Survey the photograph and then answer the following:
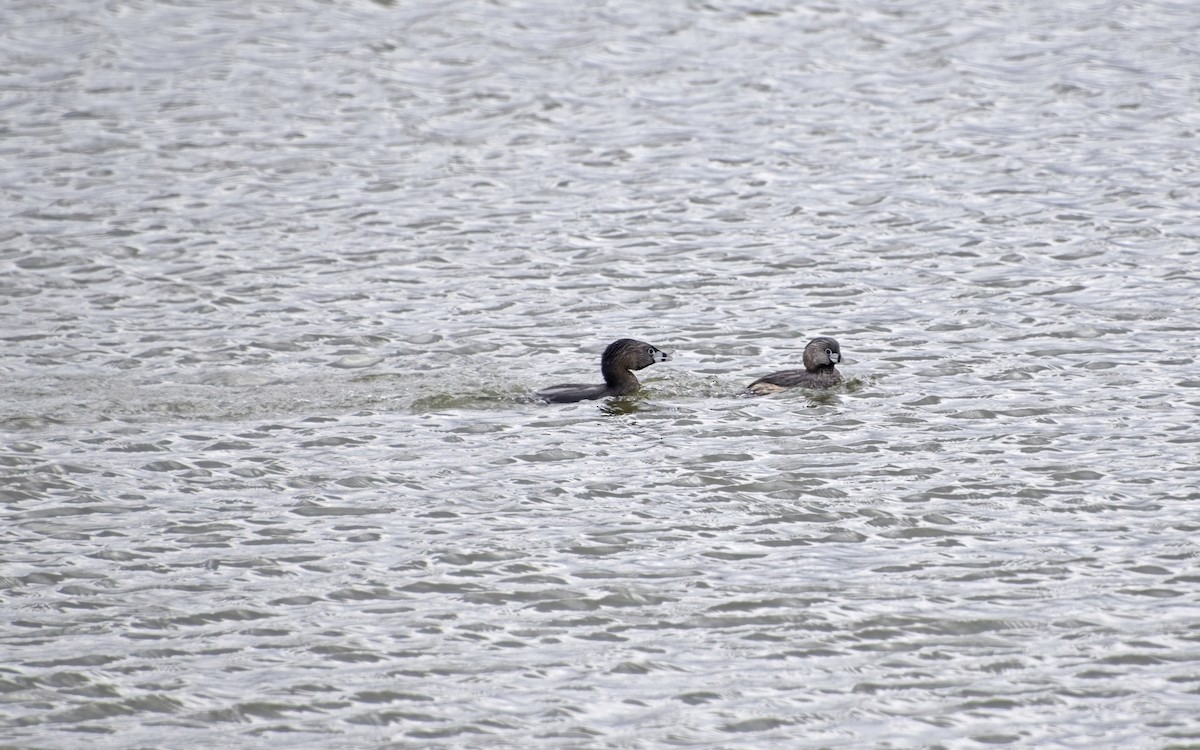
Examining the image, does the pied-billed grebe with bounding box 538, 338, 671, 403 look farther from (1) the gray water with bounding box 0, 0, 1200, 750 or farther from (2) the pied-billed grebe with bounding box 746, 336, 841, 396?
(2) the pied-billed grebe with bounding box 746, 336, 841, 396

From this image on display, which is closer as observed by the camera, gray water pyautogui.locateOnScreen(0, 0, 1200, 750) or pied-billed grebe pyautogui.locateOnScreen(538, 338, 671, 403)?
gray water pyautogui.locateOnScreen(0, 0, 1200, 750)

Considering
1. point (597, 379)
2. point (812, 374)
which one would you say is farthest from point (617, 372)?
point (812, 374)

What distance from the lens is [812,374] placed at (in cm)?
1578

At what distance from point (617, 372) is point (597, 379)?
582 mm

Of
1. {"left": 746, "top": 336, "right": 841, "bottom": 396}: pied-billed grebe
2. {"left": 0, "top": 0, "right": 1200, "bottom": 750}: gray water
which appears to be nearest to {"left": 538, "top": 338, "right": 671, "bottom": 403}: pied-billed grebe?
{"left": 0, "top": 0, "right": 1200, "bottom": 750}: gray water

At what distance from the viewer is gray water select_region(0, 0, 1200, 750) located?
1038 cm

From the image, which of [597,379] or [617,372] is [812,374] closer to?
[617,372]

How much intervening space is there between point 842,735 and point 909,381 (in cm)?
691

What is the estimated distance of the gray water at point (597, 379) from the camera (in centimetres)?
1038

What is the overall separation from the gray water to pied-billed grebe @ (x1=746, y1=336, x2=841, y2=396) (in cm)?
19

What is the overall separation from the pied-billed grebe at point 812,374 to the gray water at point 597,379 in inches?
7.3

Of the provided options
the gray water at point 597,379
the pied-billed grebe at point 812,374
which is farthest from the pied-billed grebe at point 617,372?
the pied-billed grebe at point 812,374

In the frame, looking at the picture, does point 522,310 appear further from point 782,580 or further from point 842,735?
point 842,735

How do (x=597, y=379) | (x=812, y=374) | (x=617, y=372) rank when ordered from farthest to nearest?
(x=597, y=379)
(x=617, y=372)
(x=812, y=374)
